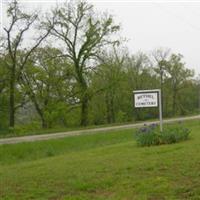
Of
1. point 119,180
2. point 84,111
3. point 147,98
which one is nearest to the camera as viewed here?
point 119,180

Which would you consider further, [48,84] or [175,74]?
[175,74]

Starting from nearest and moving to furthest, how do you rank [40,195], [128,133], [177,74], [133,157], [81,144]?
[40,195] < [133,157] < [81,144] < [128,133] < [177,74]

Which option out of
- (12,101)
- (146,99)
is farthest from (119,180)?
(12,101)

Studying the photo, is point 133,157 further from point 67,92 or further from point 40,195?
point 67,92

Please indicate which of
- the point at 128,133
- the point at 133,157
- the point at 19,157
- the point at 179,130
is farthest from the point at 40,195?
the point at 128,133

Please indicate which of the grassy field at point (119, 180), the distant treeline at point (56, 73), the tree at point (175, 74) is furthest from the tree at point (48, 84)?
the grassy field at point (119, 180)

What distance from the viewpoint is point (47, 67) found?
45.7 m

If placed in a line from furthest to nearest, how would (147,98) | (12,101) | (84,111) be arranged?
(84,111), (12,101), (147,98)

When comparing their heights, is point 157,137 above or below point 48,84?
below

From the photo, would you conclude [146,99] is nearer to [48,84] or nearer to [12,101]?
[12,101]

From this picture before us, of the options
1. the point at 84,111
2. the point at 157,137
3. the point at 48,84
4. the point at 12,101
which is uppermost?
the point at 48,84

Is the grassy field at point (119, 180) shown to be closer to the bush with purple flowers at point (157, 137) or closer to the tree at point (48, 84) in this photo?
the bush with purple flowers at point (157, 137)

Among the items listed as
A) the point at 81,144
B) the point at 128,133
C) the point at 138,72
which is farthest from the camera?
the point at 138,72

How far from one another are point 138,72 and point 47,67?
19.4 metres
